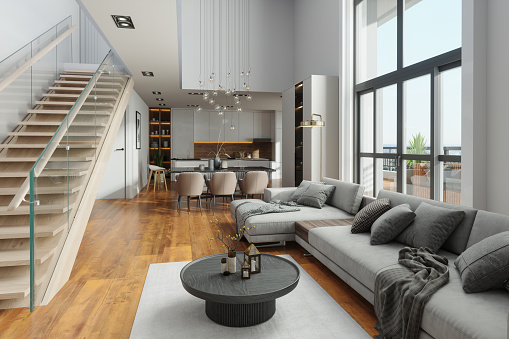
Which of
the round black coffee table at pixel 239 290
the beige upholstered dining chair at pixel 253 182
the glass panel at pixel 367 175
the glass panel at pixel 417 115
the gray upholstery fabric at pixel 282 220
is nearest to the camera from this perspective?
the round black coffee table at pixel 239 290

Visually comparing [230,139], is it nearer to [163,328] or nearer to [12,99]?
[12,99]

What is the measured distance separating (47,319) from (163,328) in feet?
2.96

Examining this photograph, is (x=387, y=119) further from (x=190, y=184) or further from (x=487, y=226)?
(x=190, y=184)

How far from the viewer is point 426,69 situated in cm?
463

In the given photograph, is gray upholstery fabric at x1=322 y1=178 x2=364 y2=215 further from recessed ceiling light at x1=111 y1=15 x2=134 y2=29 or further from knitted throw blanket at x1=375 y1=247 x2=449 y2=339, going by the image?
recessed ceiling light at x1=111 y1=15 x2=134 y2=29

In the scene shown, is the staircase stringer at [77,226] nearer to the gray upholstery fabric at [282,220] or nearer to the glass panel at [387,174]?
the gray upholstery fabric at [282,220]

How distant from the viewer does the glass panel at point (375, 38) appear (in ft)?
18.0

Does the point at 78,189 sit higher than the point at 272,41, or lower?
lower

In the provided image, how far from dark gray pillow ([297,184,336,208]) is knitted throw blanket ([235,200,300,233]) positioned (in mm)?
164

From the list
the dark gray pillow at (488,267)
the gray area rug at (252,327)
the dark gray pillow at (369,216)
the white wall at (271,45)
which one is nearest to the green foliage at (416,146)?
the dark gray pillow at (369,216)

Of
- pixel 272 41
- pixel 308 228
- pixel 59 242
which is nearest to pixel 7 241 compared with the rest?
pixel 59 242

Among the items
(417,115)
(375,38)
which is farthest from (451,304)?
(375,38)

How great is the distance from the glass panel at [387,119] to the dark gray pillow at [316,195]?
1.41 metres

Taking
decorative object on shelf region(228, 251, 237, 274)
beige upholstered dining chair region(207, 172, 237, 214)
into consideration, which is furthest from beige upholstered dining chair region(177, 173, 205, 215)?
decorative object on shelf region(228, 251, 237, 274)
